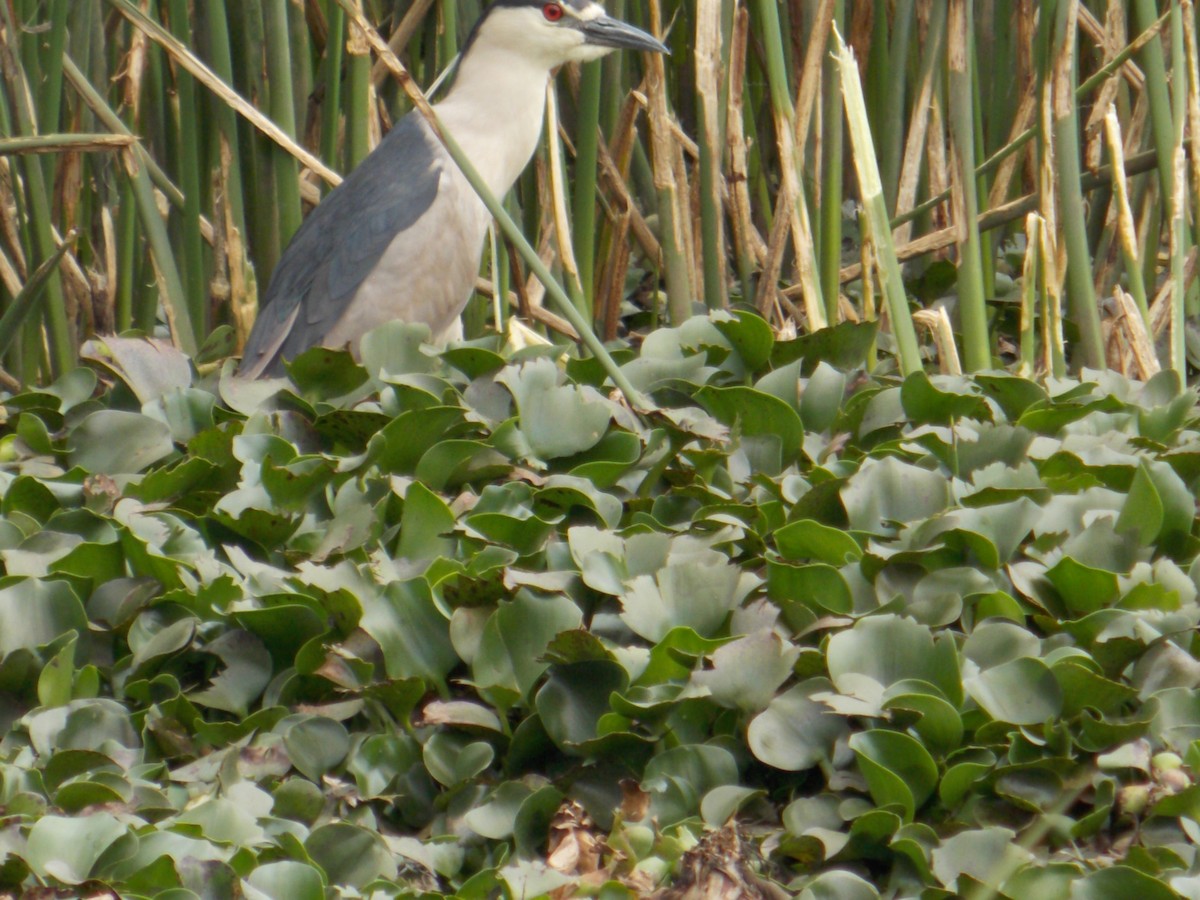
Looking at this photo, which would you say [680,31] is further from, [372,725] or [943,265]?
[372,725]

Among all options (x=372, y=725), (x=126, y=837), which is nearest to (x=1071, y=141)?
(x=372, y=725)

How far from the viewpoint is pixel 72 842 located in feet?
4.39

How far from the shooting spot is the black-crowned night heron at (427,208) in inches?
127

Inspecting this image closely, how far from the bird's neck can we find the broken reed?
0.10 m

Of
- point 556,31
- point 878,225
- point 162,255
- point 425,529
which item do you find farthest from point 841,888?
point 556,31

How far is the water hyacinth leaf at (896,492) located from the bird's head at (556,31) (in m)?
1.64

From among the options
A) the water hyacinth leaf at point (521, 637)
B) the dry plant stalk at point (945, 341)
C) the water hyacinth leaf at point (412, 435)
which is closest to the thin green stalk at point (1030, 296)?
the dry plant stalk at point (945, 341)

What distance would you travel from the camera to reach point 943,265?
127 inches

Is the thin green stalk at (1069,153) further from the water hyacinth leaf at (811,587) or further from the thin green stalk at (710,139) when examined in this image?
the water hyacinth leaf at (811,587)

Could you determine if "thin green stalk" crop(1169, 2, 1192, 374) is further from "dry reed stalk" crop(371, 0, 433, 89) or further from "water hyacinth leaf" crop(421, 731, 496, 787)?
"dry reed stalk" crop(371, 0, 433, 89)

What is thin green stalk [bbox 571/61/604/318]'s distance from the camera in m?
3.02

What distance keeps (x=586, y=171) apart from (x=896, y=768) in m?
1.85

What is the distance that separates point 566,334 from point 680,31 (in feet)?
3.58

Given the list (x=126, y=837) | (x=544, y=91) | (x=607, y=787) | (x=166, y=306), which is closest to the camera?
(x=126, y=837)
